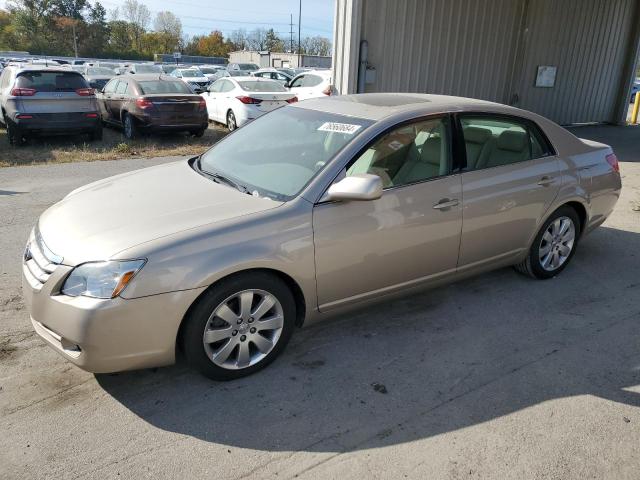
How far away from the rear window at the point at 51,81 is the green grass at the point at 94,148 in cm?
113

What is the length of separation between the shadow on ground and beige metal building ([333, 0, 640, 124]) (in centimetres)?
765

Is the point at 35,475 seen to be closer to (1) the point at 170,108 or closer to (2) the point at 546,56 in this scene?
(1) the point at 170,108

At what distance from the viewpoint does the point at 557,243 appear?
4.73 metres

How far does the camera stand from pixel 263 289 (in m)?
3.12

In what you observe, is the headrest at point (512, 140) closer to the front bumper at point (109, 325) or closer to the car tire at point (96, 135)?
the front bumper at point (109, 325)

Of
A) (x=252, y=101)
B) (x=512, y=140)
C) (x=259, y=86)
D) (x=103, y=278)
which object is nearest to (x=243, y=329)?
(x=103, y=278)

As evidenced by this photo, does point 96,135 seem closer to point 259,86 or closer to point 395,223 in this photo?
point 259,86

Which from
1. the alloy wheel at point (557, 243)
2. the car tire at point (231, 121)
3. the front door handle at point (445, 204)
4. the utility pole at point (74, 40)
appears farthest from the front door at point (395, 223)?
the utility pole at point (74, 40)

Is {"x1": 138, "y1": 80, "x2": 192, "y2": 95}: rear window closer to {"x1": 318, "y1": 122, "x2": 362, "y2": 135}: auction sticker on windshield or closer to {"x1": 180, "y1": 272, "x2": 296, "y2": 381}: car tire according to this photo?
{"x1": 318, "y1": 122, "x2": 362, "y2": 135}: auction sticker on windshield

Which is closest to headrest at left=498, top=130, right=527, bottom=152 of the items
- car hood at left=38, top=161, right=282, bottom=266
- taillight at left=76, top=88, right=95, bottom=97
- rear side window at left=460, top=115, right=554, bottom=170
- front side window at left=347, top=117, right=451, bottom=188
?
rear side window at left=460, top=115, right=554, bottom=170

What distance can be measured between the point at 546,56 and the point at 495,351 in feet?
43.4

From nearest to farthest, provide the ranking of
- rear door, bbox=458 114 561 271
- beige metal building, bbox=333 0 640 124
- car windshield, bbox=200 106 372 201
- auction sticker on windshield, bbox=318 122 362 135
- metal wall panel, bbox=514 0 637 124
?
car windshield, bbox=200 106 372 201 → auction sticker on windshield, bbox=318 122 362 135 → rear door, bbox=458 114 561 271 → beige metal building, bbox=333 0 640 124 → metal wall panel, bbox=514 0 637 124

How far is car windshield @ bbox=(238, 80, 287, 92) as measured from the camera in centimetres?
1255

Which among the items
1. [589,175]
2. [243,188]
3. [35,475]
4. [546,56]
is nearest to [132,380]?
[35,475]
